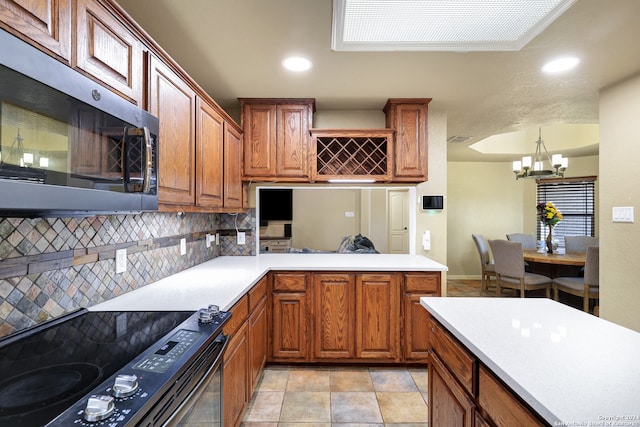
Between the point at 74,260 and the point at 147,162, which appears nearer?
the point at 147,162

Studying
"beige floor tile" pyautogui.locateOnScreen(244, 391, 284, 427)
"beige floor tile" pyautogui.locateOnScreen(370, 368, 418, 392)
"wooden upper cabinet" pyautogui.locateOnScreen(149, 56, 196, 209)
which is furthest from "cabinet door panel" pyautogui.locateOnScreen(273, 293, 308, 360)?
"wooden upper cabinet" pyautogui.locateOnScreen(149, 56, 196, 209)

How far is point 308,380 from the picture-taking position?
2518 mm

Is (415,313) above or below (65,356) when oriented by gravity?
below

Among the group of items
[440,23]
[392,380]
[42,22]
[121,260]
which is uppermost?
[440,23]

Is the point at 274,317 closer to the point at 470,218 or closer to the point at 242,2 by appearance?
the point at 242,2

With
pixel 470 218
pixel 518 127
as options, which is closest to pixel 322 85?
pixel 518 127

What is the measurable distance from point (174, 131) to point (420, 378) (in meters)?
2.57

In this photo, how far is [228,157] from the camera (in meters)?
2.54

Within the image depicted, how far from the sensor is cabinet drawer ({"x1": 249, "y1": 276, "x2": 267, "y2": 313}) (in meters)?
2.08

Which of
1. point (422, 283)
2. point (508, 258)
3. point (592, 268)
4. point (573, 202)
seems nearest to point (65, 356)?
point (422, 283)

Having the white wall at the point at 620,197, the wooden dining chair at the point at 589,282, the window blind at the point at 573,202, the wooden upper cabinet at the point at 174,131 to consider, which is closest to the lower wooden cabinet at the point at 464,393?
the wooden upper cabinet at the point at 174,131

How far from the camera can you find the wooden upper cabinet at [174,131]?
4.96ft

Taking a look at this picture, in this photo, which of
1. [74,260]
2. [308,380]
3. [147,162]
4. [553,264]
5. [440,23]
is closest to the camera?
[147,162]

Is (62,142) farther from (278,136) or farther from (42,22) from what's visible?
(278,136)
